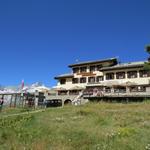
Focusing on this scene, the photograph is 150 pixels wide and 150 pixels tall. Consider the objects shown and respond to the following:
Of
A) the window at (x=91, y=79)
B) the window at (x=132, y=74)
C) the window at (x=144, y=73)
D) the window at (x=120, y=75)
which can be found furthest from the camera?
the window at (x=91, y=79)

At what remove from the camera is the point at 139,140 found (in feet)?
42.4

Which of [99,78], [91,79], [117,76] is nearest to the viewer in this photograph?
[117,76]

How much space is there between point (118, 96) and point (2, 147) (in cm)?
3698

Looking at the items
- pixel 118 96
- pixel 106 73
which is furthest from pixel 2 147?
pixel 106 73

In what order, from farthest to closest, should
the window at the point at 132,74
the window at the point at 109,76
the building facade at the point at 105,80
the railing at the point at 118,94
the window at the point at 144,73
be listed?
the window at the point at 109,76 < the window at the point at 132,74 < the window at the point at 144,73 < the building facade at the point at 105,80 < the railing at the point at 118,94

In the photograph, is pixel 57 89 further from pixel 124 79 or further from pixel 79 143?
pixel 79 143

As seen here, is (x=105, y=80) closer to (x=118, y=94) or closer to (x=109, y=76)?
(x=109, y=76)

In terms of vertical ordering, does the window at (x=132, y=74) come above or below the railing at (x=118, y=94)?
above

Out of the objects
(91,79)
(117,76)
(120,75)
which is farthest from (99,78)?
(120,75)

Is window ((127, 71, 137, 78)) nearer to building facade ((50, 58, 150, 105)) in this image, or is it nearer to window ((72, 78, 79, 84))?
building facade ((50, 58, 150, 105))

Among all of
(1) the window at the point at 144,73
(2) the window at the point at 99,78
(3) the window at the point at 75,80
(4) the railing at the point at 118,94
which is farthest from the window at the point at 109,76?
(4) the railing at the point at 118,94

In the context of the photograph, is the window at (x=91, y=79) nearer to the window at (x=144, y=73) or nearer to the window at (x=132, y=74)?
the window at (x=132, y=74)

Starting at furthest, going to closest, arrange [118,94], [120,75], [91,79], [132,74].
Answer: [91,79] < [120,75] < [132,74] < [118,94]

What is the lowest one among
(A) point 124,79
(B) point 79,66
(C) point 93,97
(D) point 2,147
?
(D) point 2,147
